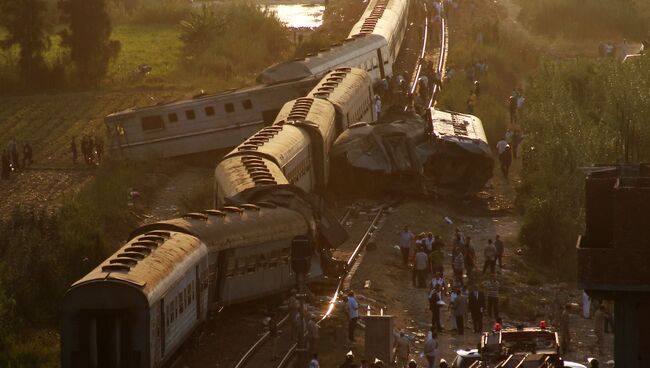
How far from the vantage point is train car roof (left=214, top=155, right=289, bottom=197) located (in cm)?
3853

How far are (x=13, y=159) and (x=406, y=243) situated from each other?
1872 cm

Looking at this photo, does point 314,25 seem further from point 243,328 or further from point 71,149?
point 243,328

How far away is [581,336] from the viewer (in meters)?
38.3

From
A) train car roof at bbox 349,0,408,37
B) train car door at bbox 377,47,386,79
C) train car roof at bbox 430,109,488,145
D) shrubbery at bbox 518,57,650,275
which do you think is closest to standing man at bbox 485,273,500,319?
shrubbery at bbox 518,57,650,275

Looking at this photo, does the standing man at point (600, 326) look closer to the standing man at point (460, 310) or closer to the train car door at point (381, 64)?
the standing man at point (460, 310)

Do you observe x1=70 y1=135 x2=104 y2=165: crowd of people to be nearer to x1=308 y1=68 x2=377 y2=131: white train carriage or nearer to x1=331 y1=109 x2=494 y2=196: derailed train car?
x1=308 y1=68 x2=377 y2=131: white train carriage

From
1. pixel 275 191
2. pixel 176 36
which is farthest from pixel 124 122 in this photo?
pixel 176 36

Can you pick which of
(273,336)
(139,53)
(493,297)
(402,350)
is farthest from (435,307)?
(139,53)

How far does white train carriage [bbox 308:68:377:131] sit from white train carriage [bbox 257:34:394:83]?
8.47ft

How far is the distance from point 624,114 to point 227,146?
1300 cm

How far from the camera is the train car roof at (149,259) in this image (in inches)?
1132

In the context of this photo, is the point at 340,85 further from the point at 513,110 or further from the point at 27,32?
the point at 27,32

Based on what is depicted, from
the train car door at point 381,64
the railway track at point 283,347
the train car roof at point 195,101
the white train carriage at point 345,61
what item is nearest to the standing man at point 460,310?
the railway track at point 283,347

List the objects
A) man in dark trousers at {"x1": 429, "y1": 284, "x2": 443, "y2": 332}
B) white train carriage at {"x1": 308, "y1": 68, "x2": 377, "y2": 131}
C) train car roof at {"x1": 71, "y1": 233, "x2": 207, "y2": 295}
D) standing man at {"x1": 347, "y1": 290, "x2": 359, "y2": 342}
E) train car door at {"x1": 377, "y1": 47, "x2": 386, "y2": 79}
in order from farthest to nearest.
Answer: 1. train car door at {"x1": 377, "y1": 47, "x2": 386, "y2": 79}
2. white train carriage at {"x1": 308, "y1": 68, "x2": 377, "y2": 131}
3. man in dark trousers at {"x1": 429, "y1": 284, "x2": 443, "y2": 332}
4. standing man at {"x1": 347, "y1": 290, "x2": 359, "y2": 342}
5. train car roof at {"x1": 71, "y1": 233, "x2": 207, "y2": 295}
